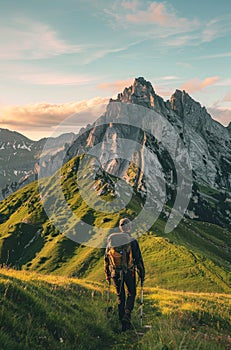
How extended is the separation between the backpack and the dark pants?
27 cm

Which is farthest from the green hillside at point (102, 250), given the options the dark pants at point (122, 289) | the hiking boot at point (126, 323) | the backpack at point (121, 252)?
the hiking boot at point (126, 323)

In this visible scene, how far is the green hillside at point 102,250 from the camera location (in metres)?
102

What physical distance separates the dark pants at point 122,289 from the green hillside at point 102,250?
282 feet

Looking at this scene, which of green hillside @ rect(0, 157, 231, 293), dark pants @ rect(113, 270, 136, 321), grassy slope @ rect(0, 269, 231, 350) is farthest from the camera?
green hillside @ rect(0, 157, 231, 293)

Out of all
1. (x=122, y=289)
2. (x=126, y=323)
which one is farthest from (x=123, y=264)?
(x=126, y=323)

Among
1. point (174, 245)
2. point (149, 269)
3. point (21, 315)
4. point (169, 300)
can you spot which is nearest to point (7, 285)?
point (21, 315)

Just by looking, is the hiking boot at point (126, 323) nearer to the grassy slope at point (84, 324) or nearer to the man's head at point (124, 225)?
the grassy slope at point (84, 324)

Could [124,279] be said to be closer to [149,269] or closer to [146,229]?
[149,269]

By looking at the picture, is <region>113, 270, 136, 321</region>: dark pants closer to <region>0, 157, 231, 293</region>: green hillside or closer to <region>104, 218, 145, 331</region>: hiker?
<region>104, 218, 145, 331</region>: hiker

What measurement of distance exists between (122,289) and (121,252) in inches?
60.7

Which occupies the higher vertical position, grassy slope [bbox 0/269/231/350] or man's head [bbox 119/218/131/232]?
man's head [bbox 119/218/131/232]

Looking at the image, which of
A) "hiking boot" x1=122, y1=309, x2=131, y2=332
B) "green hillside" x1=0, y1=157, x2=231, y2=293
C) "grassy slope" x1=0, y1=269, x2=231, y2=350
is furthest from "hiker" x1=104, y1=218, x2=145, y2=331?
"green hillside" x1=0, y1=157, x2=231, y2=293

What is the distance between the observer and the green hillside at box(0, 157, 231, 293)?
102 m

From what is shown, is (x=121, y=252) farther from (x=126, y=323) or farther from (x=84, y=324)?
(x=84, y=324)
